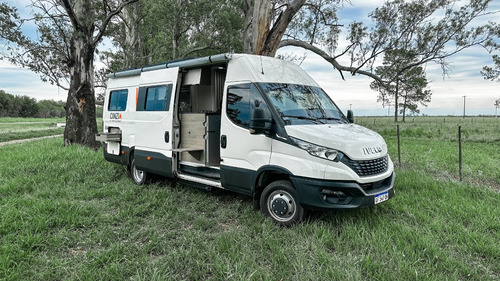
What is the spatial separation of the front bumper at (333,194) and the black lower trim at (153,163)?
10.1 feet

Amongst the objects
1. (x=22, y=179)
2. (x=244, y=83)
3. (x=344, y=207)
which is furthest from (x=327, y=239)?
(x=22, y=179)

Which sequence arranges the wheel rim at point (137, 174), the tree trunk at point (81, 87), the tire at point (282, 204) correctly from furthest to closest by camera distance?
the tree trunk at point (81, 87), the wheel rim at point (137, 174), the tire at point (282, 204)

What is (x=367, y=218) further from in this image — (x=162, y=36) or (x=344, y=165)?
(x=162, y=36)

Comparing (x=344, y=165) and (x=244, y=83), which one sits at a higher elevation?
(x=244, y=83)

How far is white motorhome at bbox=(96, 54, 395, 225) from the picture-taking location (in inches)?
159

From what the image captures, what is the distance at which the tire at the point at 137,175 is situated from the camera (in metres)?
6.82

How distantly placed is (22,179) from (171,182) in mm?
3254

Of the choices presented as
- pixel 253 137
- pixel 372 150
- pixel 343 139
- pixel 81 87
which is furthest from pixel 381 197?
pixel 81 87

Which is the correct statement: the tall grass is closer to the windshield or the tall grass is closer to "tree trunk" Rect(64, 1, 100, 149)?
the windshield

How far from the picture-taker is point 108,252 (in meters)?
3.57

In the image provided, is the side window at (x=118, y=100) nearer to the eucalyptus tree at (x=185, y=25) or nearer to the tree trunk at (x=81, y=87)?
the tree trunk at (x=81, y=87)

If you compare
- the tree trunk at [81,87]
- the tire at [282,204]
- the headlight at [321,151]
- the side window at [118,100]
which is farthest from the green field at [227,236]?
the tree trunk at [81,87]

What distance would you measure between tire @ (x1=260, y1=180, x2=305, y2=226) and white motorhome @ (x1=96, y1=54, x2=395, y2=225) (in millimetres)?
15

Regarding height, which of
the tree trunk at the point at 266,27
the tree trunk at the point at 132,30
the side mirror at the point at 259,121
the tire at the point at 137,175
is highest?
the tree trunk at the point at 132,30
